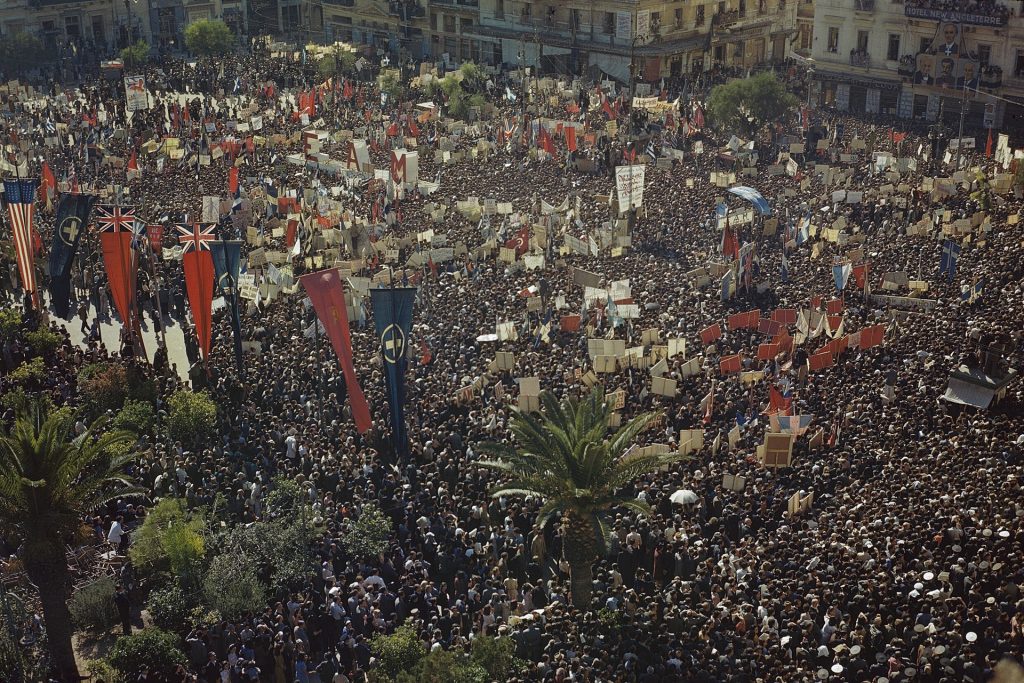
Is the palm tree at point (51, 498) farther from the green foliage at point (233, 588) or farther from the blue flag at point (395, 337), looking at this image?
the blue flag at point (395, 337)

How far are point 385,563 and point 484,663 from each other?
168 inches

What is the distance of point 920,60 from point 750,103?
9.50 m

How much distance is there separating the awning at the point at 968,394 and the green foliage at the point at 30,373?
2027 cm

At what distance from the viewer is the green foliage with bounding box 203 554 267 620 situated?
2145 cm

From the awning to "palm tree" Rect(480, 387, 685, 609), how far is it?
25.8 ft

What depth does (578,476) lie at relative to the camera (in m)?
21.4

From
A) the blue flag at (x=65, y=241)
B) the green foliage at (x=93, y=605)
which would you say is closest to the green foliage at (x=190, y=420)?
the green foliage at (x=93, y=605)

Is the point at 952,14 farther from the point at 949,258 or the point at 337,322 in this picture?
the point at 337,322

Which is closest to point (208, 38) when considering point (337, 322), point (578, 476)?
point (337, 322)

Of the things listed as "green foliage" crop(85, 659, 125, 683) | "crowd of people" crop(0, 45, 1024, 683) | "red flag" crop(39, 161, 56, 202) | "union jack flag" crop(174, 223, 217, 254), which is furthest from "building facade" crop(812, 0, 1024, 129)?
"green foliage" crop(85, 659, 125, 683)

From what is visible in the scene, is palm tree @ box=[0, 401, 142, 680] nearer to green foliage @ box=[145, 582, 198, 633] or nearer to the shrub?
green foliage @ box=[145, 582, 198, 633]

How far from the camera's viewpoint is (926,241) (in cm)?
3825

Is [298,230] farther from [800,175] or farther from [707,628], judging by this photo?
[707,628]

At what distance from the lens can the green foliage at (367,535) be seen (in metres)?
22.7
